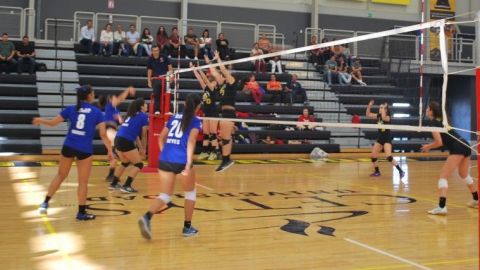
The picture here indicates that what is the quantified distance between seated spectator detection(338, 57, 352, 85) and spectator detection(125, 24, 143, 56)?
300 inches

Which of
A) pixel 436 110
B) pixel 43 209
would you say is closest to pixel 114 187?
pixel 43 209

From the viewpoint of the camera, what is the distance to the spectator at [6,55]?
1634 cm

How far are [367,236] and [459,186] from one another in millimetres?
5621

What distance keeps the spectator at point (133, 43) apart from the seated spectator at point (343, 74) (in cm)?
761

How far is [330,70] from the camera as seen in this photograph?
20328mm

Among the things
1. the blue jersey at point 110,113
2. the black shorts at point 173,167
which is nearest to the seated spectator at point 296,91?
the blue jersey at point 110,113

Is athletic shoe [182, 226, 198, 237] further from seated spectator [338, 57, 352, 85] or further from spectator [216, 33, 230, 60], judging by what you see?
seated spectator [338, 57, 352, 85]

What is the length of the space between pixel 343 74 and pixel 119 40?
8.53 metres

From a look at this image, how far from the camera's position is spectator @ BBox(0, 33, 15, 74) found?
1634cm

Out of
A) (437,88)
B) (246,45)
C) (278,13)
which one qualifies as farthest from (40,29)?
(437,88)

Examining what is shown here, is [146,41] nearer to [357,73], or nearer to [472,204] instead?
[357,73]

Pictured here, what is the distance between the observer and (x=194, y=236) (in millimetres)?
5840

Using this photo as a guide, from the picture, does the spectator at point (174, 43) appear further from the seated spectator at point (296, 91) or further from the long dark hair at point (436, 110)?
the long dark hair at point (436, 110)

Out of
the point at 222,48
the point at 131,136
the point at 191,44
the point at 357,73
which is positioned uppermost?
the point at 191,44
